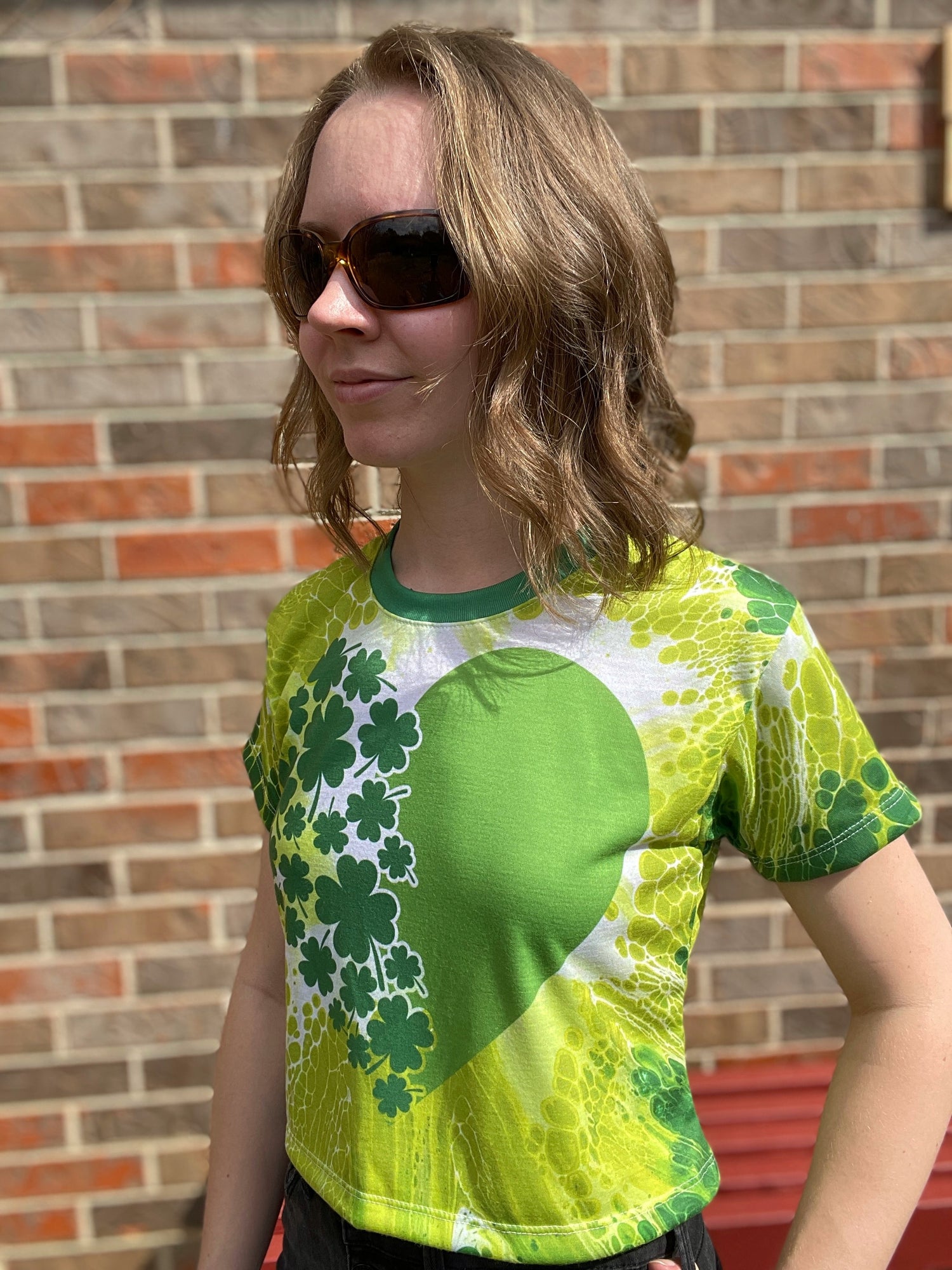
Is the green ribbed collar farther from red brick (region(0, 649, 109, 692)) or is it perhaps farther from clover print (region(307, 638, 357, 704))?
red brick (region(0, 649, 109, 692))

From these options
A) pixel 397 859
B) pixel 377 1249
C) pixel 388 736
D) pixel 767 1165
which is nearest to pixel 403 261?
pixel 388 736

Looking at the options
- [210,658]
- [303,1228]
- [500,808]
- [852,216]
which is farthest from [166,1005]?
[852,216]

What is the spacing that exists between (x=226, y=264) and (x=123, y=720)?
2.89 ft

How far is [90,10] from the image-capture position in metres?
1.84

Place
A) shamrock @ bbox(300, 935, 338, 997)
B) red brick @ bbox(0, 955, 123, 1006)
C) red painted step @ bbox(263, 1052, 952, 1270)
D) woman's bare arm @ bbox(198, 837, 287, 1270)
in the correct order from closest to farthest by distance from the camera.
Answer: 1. shamrock @ bbox(300, 935, 338, 997)
2. woman's bare arm @ bbox(198, 837, 287, 1270)
3. red painted step @ bbox(263, 1052, 952, 1270)
4. red brick @ bbox(0, 955, 123, 1006)

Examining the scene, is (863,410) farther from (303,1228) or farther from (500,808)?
(303,1228)

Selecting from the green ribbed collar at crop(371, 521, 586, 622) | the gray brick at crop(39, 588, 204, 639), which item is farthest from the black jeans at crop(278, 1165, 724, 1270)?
the gray brick at crop(39, 588, 204, 639)

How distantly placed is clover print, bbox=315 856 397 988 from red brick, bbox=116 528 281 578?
3.56 feet

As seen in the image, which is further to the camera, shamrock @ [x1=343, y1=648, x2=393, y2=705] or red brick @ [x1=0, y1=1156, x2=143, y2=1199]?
red brick @ [x1=0, y1=1156, x2=143, y2=1199]

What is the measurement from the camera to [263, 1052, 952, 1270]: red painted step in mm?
1761

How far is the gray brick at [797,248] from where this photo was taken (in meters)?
1.97

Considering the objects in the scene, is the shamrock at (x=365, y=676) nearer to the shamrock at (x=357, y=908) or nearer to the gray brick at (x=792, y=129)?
the shamrock at (x=357, y=908)

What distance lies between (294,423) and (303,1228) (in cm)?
91

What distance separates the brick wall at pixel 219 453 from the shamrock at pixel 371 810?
106 centimetres
